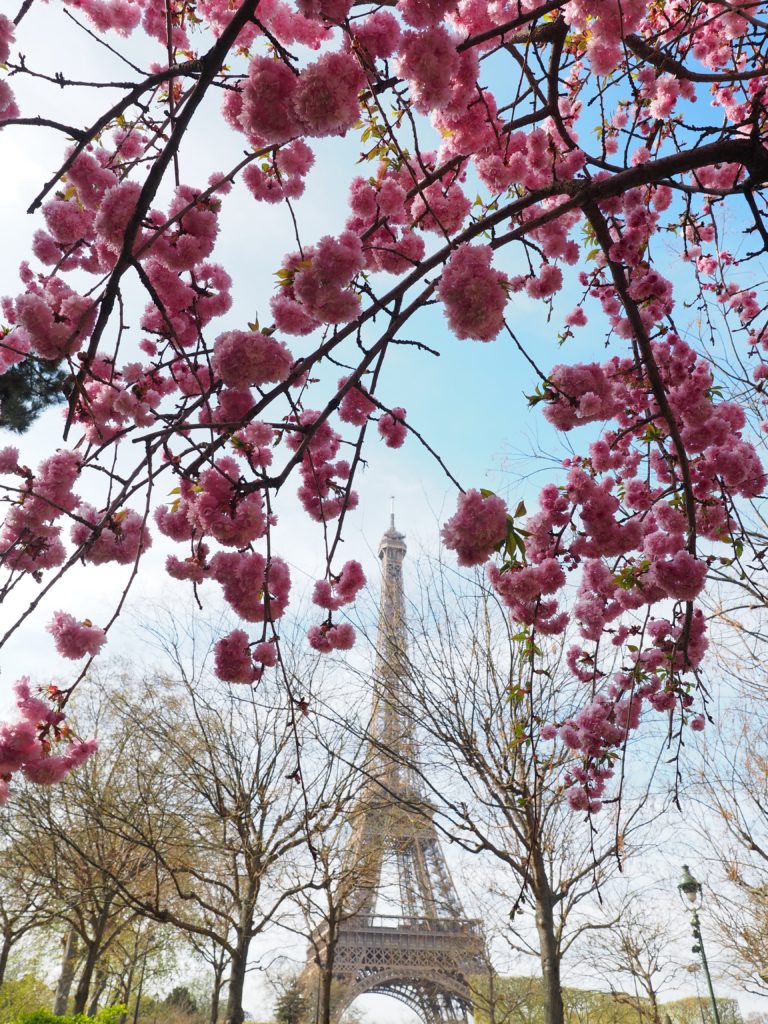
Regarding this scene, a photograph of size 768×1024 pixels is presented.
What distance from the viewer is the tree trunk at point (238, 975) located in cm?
712

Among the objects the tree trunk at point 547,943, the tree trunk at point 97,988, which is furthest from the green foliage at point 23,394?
the tree trunk at point 97,988

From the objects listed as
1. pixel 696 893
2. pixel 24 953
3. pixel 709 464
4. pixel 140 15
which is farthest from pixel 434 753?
pixel 24 953

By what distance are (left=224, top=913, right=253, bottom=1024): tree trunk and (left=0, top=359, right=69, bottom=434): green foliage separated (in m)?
6.93

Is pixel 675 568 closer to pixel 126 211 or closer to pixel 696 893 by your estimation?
pixel 126 211

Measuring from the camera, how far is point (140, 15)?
9.70ft

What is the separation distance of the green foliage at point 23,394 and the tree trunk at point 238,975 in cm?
693

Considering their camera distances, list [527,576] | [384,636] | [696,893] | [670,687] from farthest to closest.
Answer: [696,893] → [384,636] → [670,687] → [527,576]

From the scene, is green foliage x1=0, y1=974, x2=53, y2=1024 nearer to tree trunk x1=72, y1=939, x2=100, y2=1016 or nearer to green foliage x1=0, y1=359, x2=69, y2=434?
tree trunk x1=72, y1=939, x2=100, y2=1016

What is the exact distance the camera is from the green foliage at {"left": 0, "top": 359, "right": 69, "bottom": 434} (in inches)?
100

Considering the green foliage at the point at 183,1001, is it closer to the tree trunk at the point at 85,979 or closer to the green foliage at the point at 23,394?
the tree trunk at the point at 85,979

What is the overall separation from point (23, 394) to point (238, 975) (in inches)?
285

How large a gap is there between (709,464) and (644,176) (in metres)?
1.37

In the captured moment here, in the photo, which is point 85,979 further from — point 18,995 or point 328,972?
point 18,995

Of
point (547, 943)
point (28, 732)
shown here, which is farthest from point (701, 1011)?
point (28, 732)
